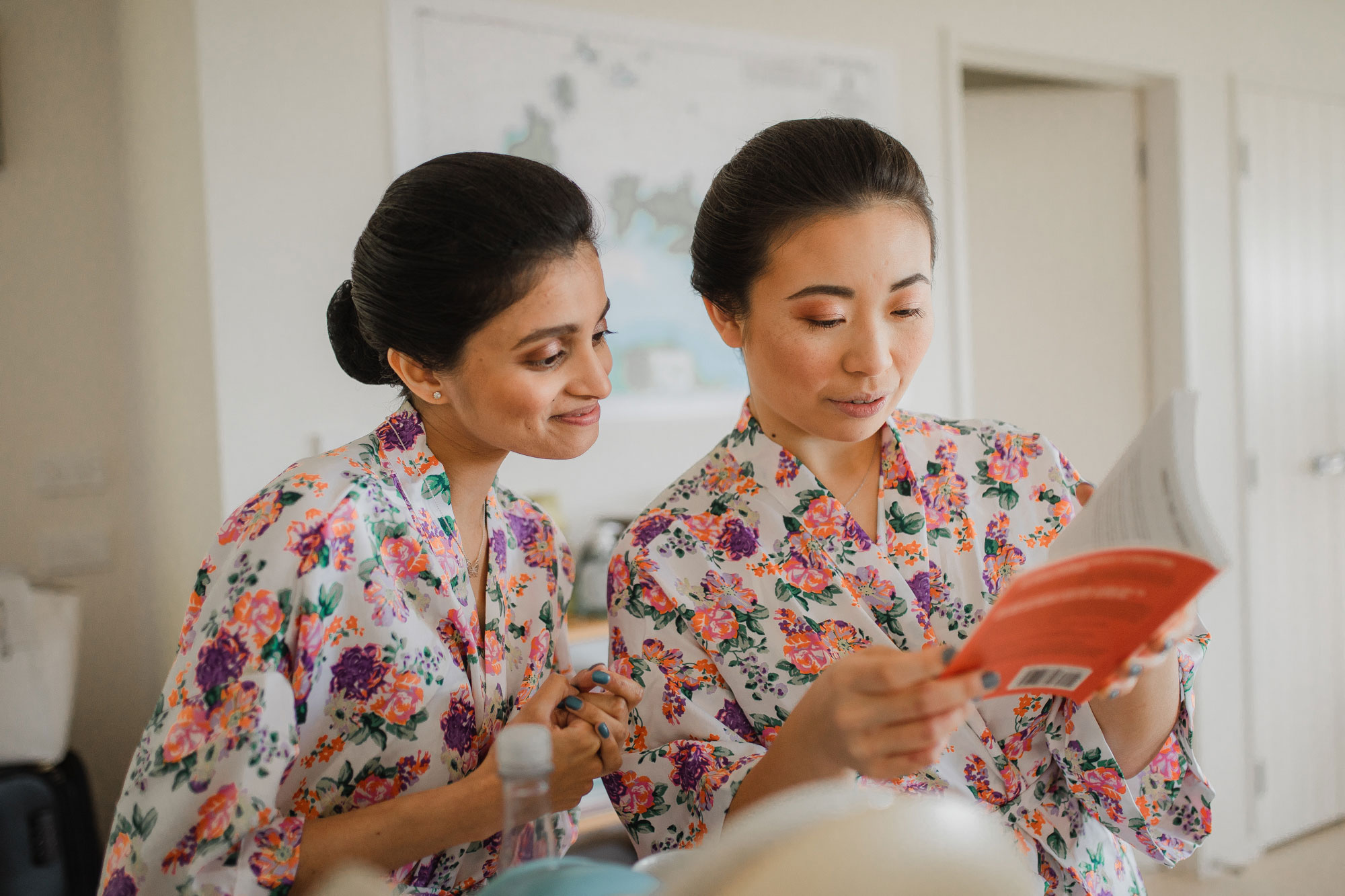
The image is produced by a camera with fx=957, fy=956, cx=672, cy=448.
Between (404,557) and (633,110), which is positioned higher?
(633,110)

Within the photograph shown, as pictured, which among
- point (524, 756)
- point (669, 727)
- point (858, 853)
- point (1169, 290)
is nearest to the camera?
point (858, 853)

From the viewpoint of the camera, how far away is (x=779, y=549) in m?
1.07

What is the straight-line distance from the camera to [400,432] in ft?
3.40

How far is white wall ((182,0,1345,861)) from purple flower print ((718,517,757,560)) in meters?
1.20

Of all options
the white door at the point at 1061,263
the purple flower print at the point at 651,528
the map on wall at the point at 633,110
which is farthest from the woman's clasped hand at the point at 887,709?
the white door at the point at 1061,263

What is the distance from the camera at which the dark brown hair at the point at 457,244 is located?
93cm

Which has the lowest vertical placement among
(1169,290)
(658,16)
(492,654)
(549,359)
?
(492,654)

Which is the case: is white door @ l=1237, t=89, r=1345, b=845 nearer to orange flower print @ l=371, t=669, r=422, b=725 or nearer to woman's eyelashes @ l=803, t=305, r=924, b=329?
woman's eyelashes @ l=803, t=305, r=924, b=329

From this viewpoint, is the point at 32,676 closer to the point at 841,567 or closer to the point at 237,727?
the point at 237,727

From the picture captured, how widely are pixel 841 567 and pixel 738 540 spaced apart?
0.39ft

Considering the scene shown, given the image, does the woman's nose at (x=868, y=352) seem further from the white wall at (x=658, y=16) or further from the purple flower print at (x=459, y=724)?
the white wall at (x=658, y=16)

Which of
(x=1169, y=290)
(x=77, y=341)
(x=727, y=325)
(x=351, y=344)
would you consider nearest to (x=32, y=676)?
(x=77, y=341)

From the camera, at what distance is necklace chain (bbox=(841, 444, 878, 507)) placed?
113 cm

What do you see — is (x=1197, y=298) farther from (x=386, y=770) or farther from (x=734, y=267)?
(x=386, y=770)
